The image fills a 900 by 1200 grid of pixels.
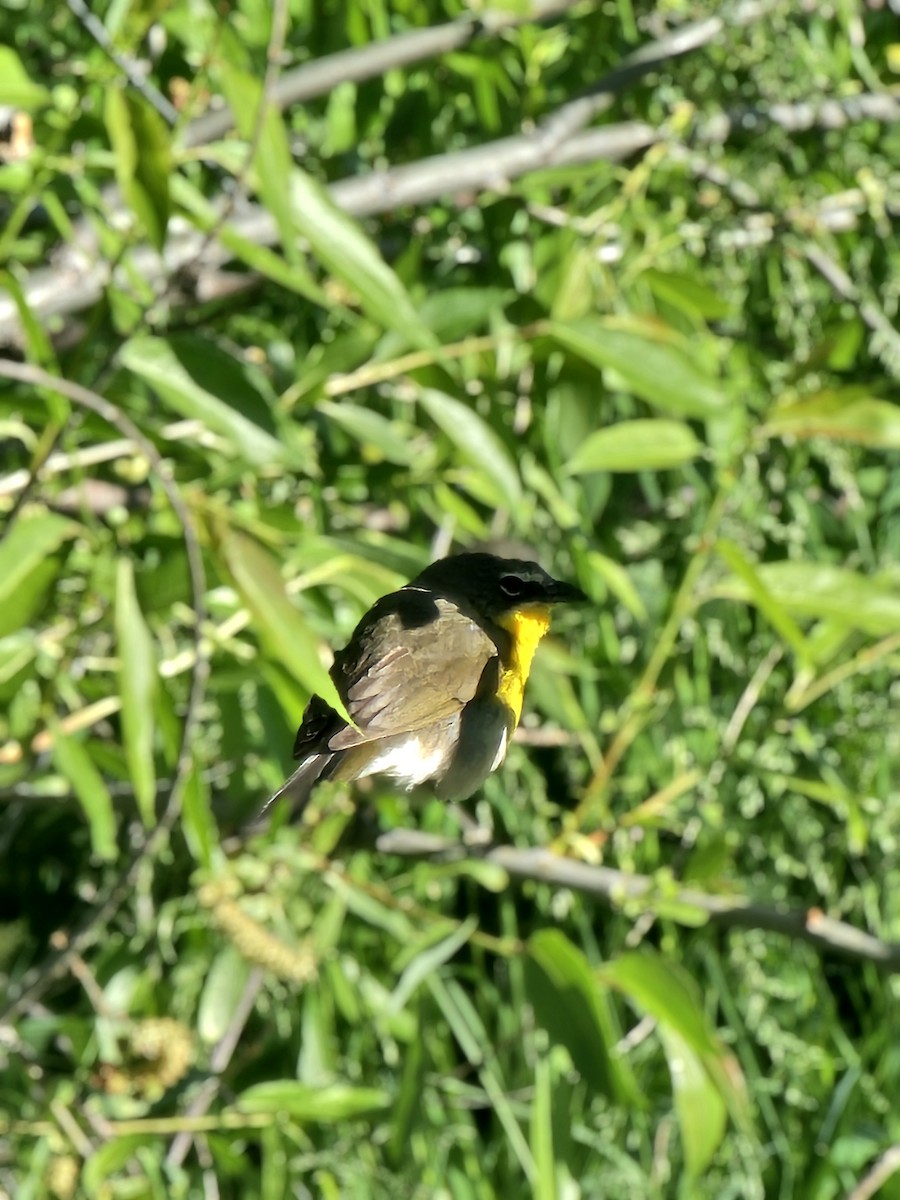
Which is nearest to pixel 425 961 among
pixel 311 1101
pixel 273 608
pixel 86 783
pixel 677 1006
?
pixel 311 1101

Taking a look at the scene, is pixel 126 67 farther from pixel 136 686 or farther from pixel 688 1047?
pixel 688 1047

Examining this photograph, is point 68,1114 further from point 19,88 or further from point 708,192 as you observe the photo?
point 708,192

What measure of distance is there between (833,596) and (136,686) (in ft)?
Result: 2.09

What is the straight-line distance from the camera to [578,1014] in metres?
1.66

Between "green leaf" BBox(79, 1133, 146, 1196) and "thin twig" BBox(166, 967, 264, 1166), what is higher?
"green leaf" BBox(79, 1133, 146, 1196)

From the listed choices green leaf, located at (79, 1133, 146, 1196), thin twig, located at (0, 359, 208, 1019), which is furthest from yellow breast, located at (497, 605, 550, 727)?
green leaf, located at (79, 1133, 146, 1196)

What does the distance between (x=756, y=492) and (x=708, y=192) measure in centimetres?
→ 51

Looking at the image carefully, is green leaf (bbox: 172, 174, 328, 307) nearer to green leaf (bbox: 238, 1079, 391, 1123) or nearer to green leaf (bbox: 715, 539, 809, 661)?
green leaf (bbox: 715, 539, 809, 661)

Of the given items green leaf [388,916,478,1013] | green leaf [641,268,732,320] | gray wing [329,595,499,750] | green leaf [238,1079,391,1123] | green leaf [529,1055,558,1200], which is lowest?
green leaf [529,1055,558,1200]

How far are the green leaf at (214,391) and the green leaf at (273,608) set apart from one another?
469mm

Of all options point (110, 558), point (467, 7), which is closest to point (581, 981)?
point (110, 558)

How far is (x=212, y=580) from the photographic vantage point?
1.43 metres

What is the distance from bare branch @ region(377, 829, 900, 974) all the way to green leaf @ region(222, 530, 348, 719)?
103 centimetres

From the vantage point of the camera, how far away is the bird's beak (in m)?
0.58
